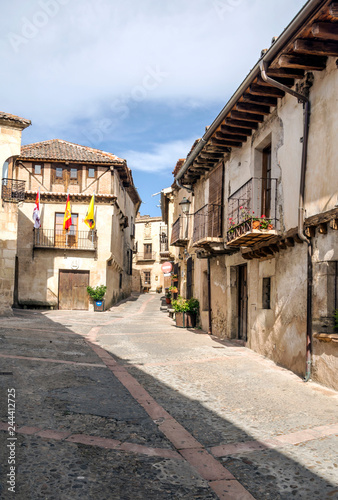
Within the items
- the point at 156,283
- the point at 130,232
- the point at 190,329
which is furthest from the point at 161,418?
the point at 156,283

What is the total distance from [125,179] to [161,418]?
24934 millimetres

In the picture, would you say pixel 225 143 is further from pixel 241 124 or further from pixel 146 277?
pixel 146 277

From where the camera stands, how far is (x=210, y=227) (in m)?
13.6

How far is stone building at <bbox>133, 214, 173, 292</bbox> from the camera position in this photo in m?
48.3

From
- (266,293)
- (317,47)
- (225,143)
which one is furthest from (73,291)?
(317,47)

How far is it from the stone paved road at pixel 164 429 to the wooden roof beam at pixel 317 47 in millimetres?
4991

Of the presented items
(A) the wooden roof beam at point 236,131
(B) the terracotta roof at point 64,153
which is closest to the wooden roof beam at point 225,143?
(A) the wooden roof beam at point 236,131

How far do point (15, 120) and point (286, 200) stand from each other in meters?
11.8

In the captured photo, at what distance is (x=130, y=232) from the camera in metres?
37.3

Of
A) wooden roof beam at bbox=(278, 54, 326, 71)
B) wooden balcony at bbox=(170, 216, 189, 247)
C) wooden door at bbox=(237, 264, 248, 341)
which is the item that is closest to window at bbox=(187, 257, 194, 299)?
wooden balcony at bbox=(170, 216, 189, 247)

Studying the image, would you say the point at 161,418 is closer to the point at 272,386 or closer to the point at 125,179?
the point at 272,386

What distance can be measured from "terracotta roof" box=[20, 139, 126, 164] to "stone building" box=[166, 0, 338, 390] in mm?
13509

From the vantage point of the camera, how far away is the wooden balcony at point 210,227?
12430 millimetres

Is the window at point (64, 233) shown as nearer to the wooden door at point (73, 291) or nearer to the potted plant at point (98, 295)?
the wooden door at point (73, 291)
